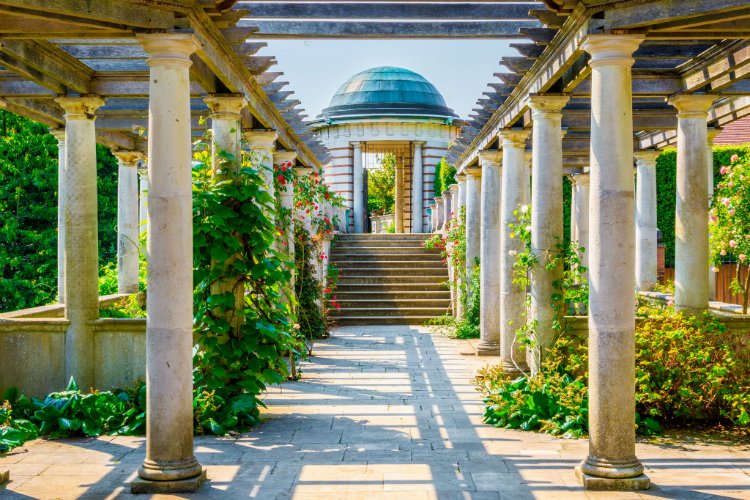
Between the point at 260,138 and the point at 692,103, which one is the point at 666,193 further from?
the point at 260,138

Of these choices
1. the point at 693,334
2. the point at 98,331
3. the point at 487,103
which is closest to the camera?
the point at 693,334

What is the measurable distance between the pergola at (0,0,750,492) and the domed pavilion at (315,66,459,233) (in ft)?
39.7

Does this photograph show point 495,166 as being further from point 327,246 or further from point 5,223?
point 5,223

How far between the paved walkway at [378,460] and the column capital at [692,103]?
14.7ft

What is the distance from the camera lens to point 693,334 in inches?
341

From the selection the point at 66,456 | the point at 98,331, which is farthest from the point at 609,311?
the point at 98,331

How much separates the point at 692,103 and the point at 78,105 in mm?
7571

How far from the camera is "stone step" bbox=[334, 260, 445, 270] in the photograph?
22.7 m

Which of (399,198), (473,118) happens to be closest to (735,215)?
(473,118)

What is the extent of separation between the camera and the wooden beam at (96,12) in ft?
19.9

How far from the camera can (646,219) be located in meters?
16.6

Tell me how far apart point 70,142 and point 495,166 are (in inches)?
278

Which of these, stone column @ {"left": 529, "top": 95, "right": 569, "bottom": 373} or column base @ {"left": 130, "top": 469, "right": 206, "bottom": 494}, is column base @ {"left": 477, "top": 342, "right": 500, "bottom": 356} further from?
column base @ {"left": 130, "top": 469, "right": 206, "bottom": 494}

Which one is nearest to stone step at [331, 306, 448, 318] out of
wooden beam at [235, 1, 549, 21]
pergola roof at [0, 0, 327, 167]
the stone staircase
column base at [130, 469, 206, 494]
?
the stone staircase
